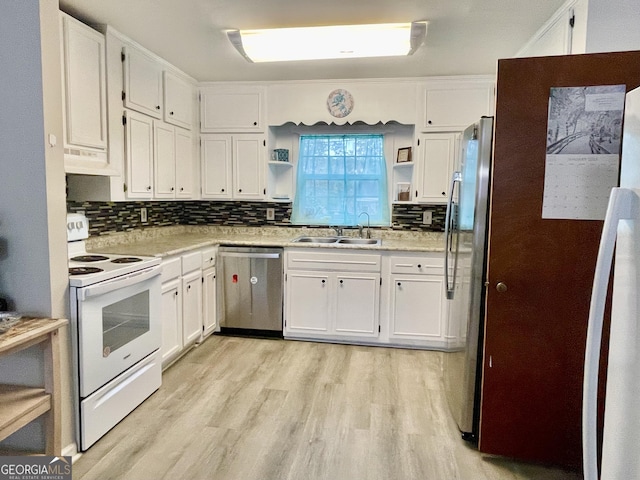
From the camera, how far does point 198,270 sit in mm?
3312

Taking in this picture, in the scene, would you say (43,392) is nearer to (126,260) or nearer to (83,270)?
(83,270)

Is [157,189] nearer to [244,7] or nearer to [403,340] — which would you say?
[244,7]

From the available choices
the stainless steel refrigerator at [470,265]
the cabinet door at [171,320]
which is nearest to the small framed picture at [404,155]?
the stainless steel refrigerator at [470,265]

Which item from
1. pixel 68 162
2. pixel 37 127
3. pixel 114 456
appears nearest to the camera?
pixel 37 127

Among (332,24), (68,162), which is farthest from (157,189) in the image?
(332,24)

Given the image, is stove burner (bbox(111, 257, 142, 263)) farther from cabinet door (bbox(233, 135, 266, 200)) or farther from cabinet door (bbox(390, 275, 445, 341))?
cabinet door (bbox(390, 275, 445, 341))

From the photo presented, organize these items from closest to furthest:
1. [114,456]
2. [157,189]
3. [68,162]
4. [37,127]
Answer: [37,127] → [114,456] → [68,162] → [157,189]

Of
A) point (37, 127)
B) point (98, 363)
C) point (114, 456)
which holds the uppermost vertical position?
point (37, 127)

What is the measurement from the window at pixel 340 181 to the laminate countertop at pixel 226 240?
16 centimetres

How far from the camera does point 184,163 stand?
3.68 meters

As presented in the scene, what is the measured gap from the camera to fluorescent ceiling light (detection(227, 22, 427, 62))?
2535mm

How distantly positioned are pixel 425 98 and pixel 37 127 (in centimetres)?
291

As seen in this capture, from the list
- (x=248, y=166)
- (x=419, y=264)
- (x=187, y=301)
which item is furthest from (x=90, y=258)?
(x=419, y=264)

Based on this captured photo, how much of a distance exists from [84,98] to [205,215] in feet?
6.36
